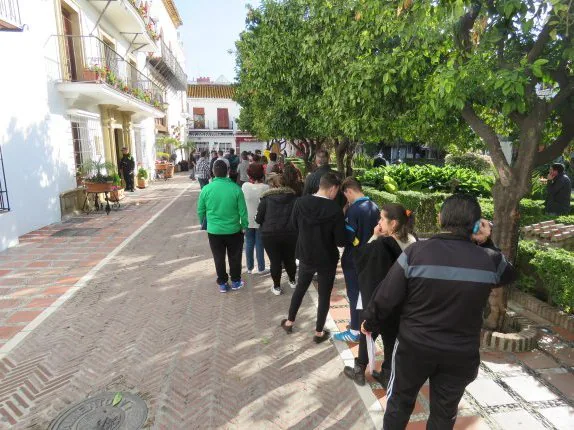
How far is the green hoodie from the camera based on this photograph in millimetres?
5340

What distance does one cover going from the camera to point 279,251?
211 inches

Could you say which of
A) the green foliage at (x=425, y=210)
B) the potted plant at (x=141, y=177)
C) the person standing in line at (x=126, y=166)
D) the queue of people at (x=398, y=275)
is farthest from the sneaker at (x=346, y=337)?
the potted plant at (x=141, y=177)

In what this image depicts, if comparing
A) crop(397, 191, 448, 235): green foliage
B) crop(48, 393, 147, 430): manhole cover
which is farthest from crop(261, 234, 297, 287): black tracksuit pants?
crop(397, 191, 448, 235): green foliage

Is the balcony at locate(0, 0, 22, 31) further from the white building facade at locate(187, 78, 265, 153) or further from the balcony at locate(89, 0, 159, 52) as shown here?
the white building facade at locate(187, 78, 265, 153)

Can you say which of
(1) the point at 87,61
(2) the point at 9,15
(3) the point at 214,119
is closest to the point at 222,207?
(2) the point at 9,15

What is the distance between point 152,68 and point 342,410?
23.4 metres

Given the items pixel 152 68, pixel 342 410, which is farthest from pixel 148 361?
pixel 152 68

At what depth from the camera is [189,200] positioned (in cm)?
1484

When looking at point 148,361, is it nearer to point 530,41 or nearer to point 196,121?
point 530,41

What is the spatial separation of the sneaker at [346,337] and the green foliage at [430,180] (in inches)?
278

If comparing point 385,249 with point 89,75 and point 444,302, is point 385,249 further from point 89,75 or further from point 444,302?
point 89,75

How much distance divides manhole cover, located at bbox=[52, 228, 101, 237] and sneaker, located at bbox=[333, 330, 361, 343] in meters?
7.09

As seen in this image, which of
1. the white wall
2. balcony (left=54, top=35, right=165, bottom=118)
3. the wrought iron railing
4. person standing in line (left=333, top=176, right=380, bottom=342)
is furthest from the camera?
balcony (left=54, top=35, right=165, bottom=118)

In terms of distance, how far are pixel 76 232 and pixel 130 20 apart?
9763mm
